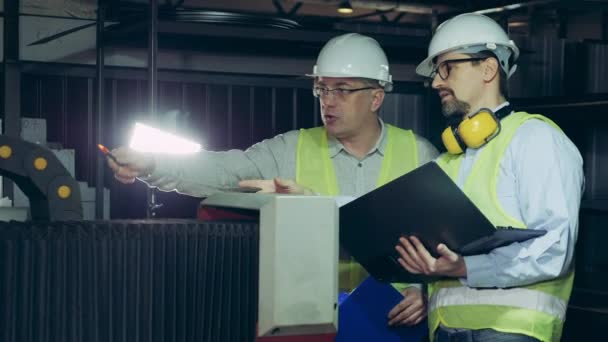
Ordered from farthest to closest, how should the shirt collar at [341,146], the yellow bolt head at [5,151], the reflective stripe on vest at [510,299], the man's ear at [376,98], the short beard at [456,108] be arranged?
the man's ear at [376,98] < the shirt collar at [341,146] < the short beard at [456,108] < the reflective stripe on vest at [510,299] < the yellow bolt head at [5,151]

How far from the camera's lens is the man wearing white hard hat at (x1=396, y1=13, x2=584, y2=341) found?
72.3 inches

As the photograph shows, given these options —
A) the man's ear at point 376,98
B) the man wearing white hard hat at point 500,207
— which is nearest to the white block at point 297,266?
the man wearing white hard hat at point 500,207

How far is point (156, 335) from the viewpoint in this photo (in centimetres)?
120

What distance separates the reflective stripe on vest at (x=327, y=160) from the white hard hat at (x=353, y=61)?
187 millimetres

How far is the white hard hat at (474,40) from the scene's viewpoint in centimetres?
224

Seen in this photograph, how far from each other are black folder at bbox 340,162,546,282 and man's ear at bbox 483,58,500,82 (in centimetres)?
49

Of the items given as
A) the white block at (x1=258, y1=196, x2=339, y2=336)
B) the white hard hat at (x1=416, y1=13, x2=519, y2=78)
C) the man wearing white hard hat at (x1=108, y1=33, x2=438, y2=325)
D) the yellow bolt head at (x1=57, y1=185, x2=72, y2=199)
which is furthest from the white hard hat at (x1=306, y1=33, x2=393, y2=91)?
the white block at (x1=258, y1=196, x2=339, y2=336)

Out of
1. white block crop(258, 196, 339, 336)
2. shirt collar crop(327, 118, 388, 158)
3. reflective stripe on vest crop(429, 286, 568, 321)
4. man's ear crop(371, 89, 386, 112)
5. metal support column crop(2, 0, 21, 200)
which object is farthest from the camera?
metal support column crop(2, 0, 21, 200)

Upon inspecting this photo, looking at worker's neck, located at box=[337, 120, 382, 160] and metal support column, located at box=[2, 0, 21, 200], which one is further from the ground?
metal support column, located at box=[2, 0, 21, 200]

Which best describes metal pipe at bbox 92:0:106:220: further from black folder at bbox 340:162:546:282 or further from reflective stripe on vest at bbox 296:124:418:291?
black folder at bbox 340:162:546:282

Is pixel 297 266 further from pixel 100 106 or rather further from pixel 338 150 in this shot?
pixel 100 106

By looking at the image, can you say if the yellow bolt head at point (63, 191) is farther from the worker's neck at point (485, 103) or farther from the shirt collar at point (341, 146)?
the shirt collar at point (341, 146)

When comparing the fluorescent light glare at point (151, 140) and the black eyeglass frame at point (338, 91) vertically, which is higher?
the black eyeglass frame at point (338, 91)

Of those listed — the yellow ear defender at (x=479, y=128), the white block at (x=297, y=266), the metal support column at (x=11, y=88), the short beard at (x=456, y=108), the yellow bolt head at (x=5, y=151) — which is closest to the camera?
the white block at (x=297, y=266)
